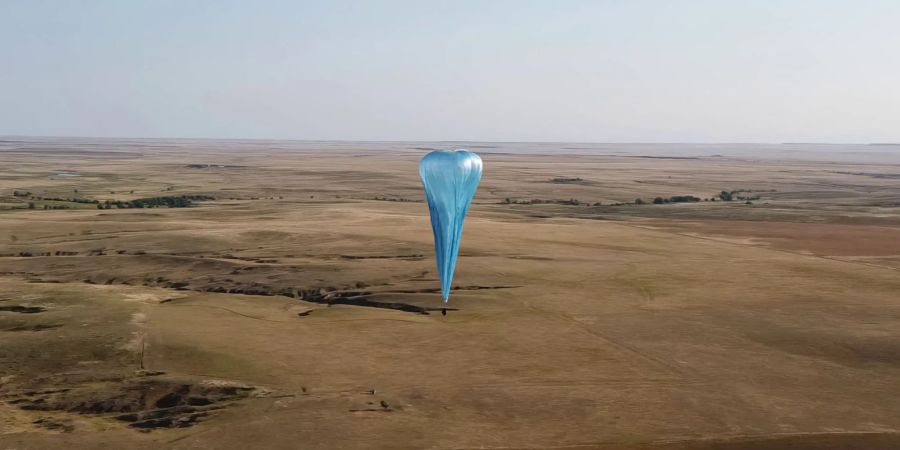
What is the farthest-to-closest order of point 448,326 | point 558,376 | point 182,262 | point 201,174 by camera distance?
point 201,174
point 182,262
point 448,326
point 558,376

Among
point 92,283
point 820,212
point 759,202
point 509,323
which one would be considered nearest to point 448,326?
point 509,323

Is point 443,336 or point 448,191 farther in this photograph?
point 443,336

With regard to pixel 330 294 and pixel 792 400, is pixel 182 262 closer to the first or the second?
pixel 330 294

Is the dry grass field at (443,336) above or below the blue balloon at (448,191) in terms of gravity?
below

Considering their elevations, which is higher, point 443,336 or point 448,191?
point 448,191

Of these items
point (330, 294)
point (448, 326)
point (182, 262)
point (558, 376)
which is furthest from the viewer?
point (182, 262)

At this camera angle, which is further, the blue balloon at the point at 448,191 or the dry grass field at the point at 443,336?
the blue balloon at the point at 448,191
